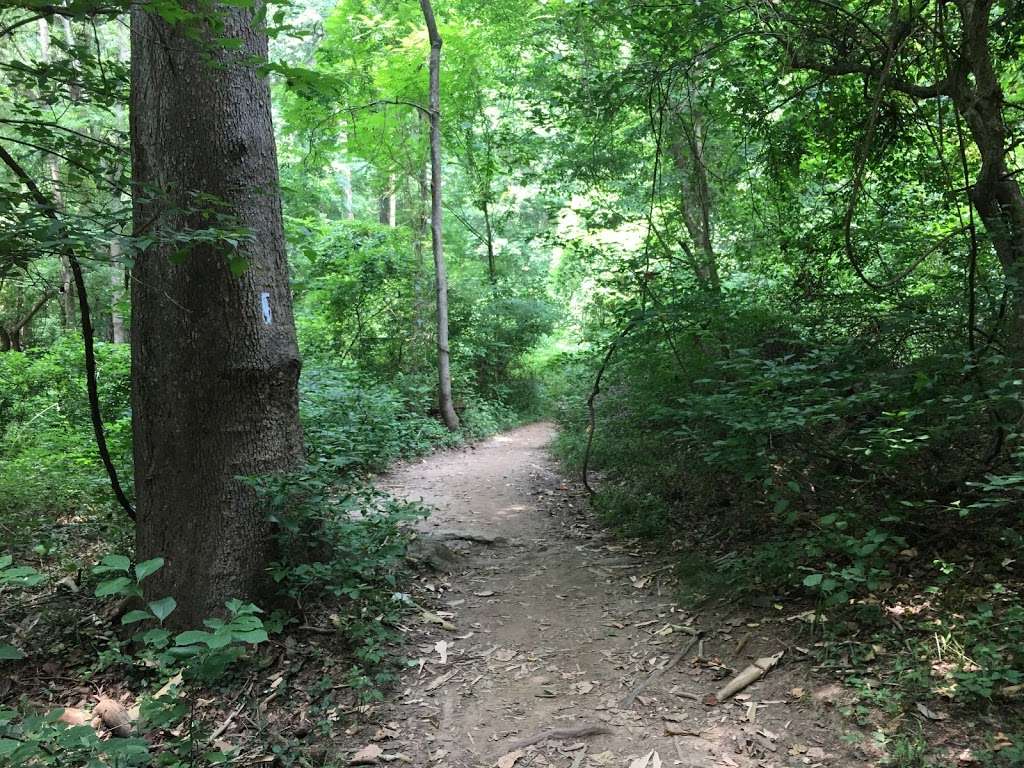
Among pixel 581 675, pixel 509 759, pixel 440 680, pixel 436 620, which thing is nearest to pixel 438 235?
pixel 436 620

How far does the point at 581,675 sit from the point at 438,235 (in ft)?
31.2

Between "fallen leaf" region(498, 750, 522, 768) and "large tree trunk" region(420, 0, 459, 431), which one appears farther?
"large tree trunk" region(420, 0, 459, 431)

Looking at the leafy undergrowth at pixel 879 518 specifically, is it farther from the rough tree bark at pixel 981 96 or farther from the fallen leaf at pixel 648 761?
the fallen leaf at pixel 648 761

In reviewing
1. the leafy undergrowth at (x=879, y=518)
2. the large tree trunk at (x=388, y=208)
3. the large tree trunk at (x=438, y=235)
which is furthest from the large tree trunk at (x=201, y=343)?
the large tree trunk at (x=388, y=208)

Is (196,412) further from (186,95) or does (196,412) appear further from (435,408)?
(435,408)

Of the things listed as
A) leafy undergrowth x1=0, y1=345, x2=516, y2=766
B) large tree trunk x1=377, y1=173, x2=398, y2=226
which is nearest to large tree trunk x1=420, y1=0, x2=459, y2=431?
large tree trunk x1=377, y1=173, x2=398, y2=226

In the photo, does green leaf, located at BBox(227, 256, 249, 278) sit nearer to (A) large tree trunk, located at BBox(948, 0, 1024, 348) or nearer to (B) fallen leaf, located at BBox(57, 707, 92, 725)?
(B) fallen leaf, located at BBox(57, 707, 92, 725)

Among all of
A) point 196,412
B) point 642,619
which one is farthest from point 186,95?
point 642,619

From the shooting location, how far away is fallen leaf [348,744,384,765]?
126 inches

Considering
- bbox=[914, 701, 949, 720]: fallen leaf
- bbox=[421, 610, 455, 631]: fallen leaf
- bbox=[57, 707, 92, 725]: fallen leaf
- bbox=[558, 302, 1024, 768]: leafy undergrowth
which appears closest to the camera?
bbox=[914, 701, 949, 720]: fallen leaf

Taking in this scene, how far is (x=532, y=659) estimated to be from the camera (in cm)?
409

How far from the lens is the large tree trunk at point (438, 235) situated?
11.3 m

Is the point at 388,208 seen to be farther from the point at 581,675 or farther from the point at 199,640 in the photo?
the point at 199,640

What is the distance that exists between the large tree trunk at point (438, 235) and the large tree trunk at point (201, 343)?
25.1ft
